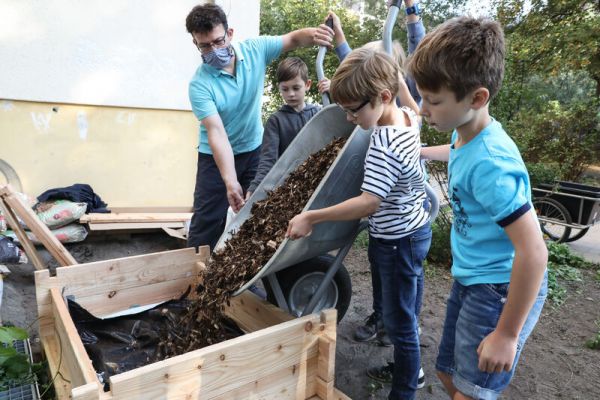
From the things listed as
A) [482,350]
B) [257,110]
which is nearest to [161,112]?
[257,110]

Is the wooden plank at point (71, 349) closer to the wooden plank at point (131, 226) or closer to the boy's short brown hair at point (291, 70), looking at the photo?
the boy's short brown hair at point (291, 70)

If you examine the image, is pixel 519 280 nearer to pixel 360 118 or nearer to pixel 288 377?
pixel 360 118

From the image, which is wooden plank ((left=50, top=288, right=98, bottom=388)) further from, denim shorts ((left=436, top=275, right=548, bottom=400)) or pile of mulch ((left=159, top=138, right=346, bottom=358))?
denim shorts ((left=436, top=275, right=548, bottom=400))

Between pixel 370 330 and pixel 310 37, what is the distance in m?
2.01

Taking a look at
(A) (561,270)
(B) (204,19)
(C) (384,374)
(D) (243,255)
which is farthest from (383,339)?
(A) (561,270)

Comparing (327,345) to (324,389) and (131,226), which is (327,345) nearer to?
(324,389)

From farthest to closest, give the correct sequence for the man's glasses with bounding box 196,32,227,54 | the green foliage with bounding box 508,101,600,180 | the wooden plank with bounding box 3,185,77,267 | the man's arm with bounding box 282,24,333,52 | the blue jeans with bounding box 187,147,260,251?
the green foliage with bounding box 508,101,600,180, the wooden plank with bounding box 3,185,77,267, the blue jeans with bounding box 187,147,260,251, the man's glasses with bounding box 196,32,227,54, the man's arm with bounding box 282,24,333,52

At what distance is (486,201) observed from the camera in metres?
1.17

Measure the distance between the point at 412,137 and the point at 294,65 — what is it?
151 centimetres

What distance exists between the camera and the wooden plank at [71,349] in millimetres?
1560

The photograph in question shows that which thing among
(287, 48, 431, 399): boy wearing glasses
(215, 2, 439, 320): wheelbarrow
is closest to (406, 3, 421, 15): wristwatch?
(215, 2, 439, 320): wheelbarrow

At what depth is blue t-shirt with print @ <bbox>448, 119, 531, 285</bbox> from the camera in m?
1.14

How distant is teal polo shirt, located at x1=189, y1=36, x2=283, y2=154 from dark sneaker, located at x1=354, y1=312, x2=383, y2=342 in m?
1.50

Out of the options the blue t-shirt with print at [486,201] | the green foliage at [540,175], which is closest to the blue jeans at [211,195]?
the blue t-shirt with print at [486,201]
